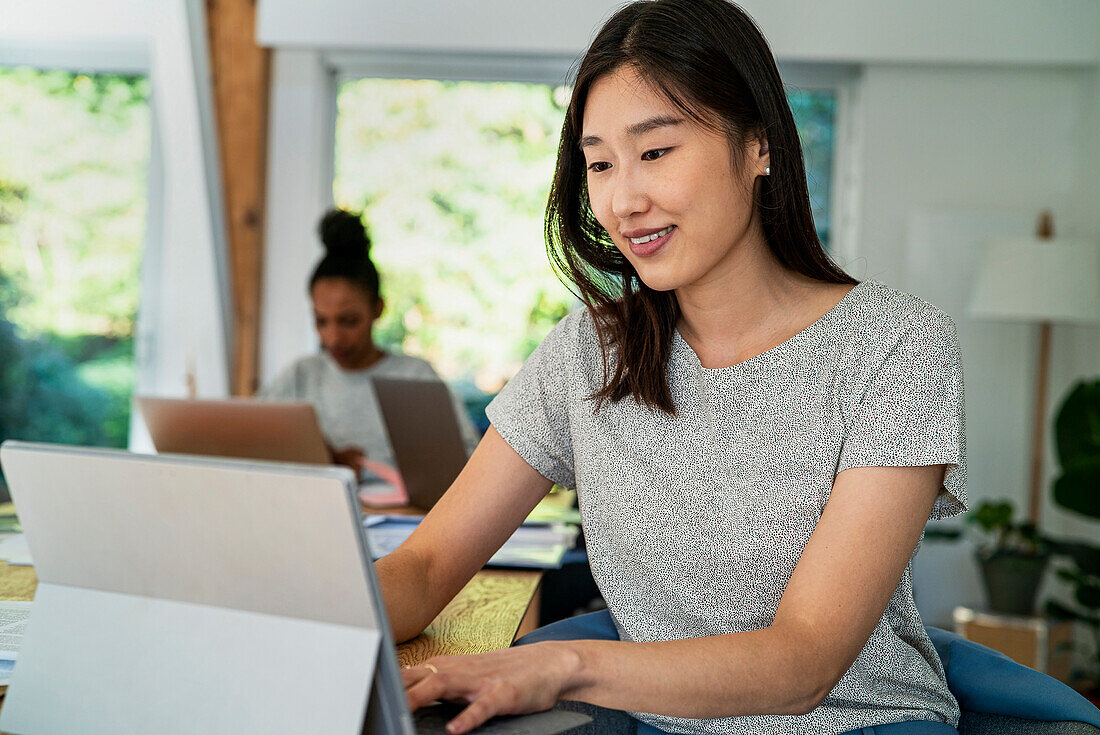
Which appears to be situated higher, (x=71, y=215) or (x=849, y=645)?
(x=71, y=215)

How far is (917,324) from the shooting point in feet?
3.62

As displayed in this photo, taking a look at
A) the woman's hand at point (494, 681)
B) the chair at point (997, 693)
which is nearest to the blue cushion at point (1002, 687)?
the chair at point (997, 693)

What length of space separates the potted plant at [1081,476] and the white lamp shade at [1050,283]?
1.44ft

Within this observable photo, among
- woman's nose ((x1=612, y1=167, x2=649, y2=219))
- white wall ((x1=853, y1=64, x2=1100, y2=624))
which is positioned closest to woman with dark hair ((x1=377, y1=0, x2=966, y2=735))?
woman's nose ((x1=612, y1=167, x2=649, y2=219))

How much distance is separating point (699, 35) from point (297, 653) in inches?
30.1

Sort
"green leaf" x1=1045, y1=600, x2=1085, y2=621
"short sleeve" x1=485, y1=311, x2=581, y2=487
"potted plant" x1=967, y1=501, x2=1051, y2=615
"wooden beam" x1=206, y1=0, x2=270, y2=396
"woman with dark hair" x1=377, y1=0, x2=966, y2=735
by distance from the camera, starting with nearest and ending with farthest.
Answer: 1. "woman with dark hair" x1=377, y1=0, x2=966, y2=735
2. "short sleeve" x1=485, y1=311, x2=581, y2=487
3. "green leaf" x1=1045, y1=600, x2=1085, y2=621
4. "potted plant" x1=967, y1=501, x2=1051, y2=615
5. "wooden beam" x1=206, y1=0, x2=270, y2=396

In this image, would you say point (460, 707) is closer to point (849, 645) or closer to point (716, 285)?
point (849, 645)

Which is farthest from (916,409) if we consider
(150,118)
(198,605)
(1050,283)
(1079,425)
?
(150,118)

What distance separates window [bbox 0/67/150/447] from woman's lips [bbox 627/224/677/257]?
3270 millimetres

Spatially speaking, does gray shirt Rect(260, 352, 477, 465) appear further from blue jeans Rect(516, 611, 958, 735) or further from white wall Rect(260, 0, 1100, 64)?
blue jeans Rect(516, 611, 958, 735)

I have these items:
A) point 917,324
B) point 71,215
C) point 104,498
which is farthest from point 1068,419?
point 71,215

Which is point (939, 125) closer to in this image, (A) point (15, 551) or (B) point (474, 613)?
(B) point (474, 613)

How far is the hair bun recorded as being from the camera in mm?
3188

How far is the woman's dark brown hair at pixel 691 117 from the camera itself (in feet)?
3.63
